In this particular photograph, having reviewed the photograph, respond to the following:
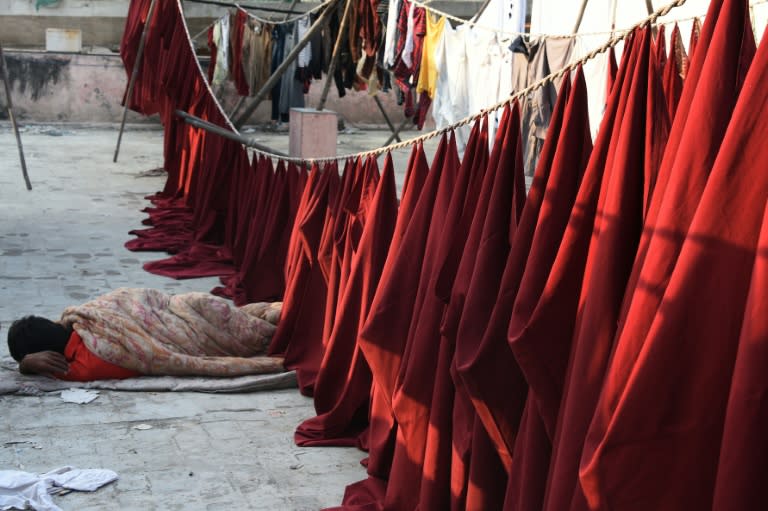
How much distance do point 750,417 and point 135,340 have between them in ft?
11.5

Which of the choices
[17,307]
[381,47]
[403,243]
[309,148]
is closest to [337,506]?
[403,243]

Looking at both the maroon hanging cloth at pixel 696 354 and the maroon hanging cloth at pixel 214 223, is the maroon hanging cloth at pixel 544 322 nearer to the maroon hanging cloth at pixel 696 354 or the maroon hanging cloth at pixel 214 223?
the maroon hanging cloth at pixel 696 354

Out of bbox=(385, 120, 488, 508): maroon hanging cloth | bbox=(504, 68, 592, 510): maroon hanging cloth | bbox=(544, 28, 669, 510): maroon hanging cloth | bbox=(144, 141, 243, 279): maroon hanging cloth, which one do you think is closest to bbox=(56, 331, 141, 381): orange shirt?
bbox=(385, 120, 488, 508): maroon hanging cloth

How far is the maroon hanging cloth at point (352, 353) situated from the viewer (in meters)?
4.08

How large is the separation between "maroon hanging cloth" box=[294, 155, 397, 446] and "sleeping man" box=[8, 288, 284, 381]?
696 millimetres

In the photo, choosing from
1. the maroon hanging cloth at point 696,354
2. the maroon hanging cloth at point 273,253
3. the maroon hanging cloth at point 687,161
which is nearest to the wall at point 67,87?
the maroon hanging cloth at point 273,253

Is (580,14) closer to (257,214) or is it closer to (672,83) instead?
(257,214)

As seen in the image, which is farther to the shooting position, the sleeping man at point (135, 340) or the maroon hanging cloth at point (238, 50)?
the maroon hanging cloth at point (238, 50)

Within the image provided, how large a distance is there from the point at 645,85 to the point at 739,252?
1.97 feet

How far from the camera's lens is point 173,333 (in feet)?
16.0

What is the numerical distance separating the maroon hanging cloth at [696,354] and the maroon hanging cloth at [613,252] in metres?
0.21

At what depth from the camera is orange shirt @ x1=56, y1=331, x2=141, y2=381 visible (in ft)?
15.3

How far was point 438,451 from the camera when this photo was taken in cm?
316

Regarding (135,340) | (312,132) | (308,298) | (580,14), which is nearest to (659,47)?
(308,298)
